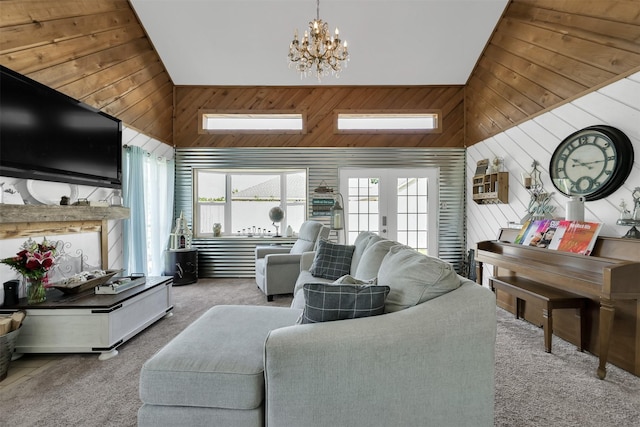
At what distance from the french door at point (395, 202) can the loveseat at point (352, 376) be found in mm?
4318

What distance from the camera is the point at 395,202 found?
229 inches

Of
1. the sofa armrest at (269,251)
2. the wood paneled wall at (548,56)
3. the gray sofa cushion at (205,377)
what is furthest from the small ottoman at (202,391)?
the wood paneled wall at (548,56)

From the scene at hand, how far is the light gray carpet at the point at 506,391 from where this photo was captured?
1.85 metres

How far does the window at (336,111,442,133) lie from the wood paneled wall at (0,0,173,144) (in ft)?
10.1

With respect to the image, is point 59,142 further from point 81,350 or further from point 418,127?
point 418,127

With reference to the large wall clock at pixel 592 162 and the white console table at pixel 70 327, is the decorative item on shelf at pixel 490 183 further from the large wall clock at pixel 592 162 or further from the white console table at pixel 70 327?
the white console table at pixel 70 327

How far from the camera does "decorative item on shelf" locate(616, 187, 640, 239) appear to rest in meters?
2.52

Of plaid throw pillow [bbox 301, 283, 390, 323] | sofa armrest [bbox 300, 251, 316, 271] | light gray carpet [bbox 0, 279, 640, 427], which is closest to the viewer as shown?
plaid throw pillow [bbox 301, 283, 390, 323]

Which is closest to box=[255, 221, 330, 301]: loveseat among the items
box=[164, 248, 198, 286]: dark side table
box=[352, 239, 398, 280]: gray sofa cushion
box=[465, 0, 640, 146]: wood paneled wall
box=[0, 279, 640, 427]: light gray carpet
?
box=[0, 279, 640, 427]: light gray carpet

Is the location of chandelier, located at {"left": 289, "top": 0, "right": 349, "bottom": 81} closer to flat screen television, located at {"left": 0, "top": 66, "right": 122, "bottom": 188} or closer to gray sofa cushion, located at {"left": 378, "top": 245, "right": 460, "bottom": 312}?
flat screen television, located at {"left": 0, "top": 66, "right": 122, "bottom": 188}

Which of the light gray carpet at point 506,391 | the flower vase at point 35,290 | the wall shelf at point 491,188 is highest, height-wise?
the wall shelf at point 491,188

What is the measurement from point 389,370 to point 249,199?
4953mm

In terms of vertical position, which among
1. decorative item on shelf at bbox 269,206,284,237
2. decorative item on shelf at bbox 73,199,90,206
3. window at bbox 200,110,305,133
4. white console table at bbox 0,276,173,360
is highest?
window at bbox 200,110,305,133

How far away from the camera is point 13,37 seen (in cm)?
273
